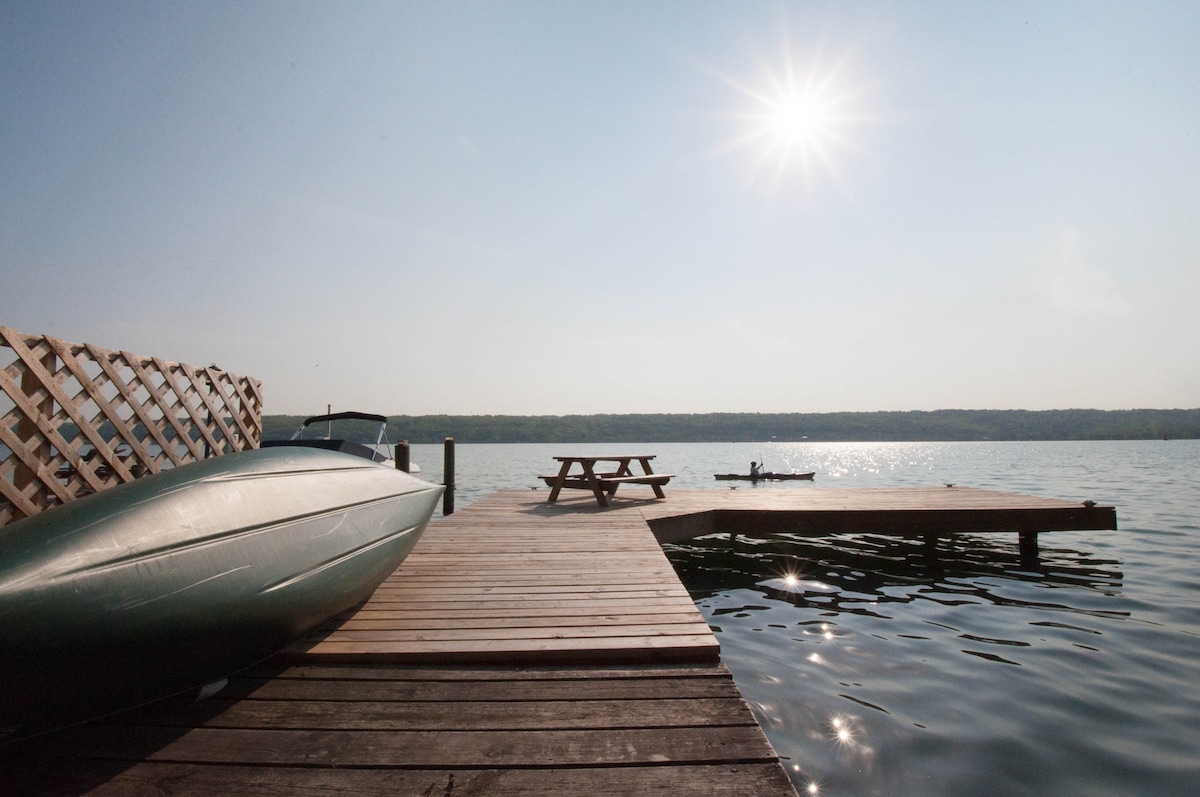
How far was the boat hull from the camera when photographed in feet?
6.11

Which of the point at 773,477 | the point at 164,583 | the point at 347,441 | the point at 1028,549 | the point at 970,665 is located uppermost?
the point at 347,441

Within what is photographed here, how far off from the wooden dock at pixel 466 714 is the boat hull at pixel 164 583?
18 cm

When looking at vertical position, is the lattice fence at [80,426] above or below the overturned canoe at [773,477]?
above

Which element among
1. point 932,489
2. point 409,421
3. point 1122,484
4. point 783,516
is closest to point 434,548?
point 783,516

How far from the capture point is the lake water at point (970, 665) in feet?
10.5

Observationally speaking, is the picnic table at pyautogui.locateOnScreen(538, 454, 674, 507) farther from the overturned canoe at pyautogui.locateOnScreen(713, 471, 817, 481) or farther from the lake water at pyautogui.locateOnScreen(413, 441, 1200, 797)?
the overturned canoe at pyautogui.locateOnScreen(713, 471, 817, 481)

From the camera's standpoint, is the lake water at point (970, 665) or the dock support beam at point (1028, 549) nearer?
the lake water at point (970, 665)

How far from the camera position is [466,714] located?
2.37 metres

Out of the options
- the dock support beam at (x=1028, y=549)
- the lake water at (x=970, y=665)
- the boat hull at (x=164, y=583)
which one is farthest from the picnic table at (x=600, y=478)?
the dock support beam at (x=1028, y=549)

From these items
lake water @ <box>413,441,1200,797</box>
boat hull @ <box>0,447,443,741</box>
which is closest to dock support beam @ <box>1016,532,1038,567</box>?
lake water @ <box>413,441,1200,797</box>

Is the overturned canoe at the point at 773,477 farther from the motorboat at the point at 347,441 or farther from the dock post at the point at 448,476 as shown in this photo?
the motorboat at the point at 347,441

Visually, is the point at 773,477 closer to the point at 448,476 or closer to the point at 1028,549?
the point at 448,476

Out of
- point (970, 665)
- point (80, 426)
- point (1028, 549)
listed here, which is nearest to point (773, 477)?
point (1028, 549)

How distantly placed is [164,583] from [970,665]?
5.29 metres
